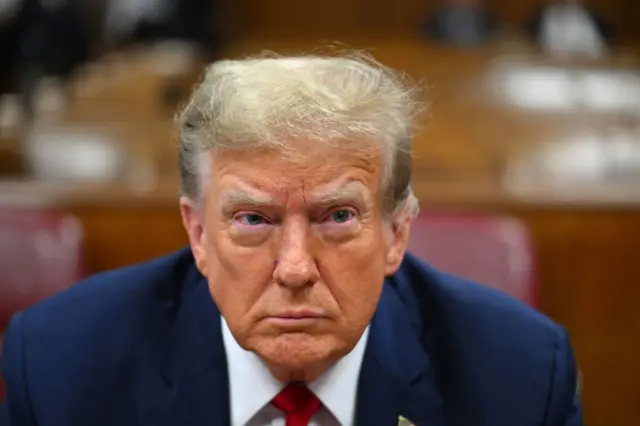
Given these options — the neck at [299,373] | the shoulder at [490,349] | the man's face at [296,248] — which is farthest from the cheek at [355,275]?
the shoulder at [490,349]

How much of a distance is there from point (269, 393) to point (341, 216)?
255 millimetres

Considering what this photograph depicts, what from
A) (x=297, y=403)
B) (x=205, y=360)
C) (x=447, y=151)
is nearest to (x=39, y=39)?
Result: (x=447, y=151)

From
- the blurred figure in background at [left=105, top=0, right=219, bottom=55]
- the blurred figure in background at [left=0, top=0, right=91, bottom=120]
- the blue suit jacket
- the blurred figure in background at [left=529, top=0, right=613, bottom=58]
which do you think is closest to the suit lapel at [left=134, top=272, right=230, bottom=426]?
the blue suit jacket

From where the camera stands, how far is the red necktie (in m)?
1.05

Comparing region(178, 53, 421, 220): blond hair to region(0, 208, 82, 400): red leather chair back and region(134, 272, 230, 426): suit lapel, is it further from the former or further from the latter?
region(0, 208, 82, 400): red leather chair back

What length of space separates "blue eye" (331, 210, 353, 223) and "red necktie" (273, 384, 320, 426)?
23cm

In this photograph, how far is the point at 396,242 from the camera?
3.37 ft

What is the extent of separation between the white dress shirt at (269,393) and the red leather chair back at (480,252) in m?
0.49

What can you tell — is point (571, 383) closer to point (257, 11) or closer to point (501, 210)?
point (501, 210)

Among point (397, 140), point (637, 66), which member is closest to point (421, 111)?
point (397, 140)

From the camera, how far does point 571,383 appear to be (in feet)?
3.73

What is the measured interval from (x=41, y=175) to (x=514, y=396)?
1.43m

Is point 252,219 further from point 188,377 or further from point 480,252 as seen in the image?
point 480,252

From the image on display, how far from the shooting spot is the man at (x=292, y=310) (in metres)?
0.92
